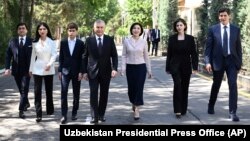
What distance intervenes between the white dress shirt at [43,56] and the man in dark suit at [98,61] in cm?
77

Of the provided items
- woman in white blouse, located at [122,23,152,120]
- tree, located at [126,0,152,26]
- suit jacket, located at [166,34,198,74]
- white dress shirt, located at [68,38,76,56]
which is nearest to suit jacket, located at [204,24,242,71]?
suit jacket, located at [166,34,198,74]

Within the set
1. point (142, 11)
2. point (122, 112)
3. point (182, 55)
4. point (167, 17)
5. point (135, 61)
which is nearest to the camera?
point (135, 61)

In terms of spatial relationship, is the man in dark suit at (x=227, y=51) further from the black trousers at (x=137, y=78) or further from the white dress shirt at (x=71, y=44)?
the white dress shirt at (x=71, y=44)

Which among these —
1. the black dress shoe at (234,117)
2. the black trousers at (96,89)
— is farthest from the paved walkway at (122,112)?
the black trousers at (96,89)

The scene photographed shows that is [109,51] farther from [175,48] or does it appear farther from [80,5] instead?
[80,5]

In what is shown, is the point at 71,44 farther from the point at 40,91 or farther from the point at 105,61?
the point at 40,91

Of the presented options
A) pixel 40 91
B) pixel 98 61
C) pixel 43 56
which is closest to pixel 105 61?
pixel 98 61

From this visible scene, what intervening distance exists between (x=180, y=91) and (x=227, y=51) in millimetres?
1142

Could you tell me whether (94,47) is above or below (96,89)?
above

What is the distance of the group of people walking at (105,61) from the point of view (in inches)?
333

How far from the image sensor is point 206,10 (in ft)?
62.4

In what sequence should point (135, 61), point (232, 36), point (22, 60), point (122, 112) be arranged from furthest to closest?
point (122, 112)
point (22, 60)
point (135, 61)
point (232, 36)

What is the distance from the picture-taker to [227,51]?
8812mm

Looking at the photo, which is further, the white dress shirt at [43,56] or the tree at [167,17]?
the tree at [167,17]
